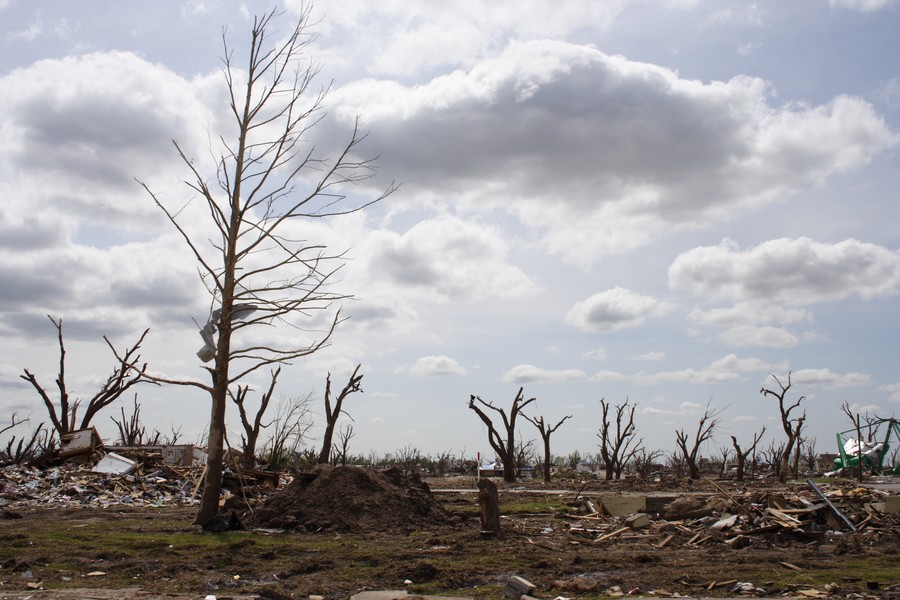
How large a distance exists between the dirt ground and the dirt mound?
0.11ft

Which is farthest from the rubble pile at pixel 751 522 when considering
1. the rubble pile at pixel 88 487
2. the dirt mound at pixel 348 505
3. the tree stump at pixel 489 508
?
the rubble pile at pixel 88 487

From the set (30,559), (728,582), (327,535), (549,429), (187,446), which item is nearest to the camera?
(728,582)

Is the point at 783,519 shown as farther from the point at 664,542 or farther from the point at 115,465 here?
the point at 115,465

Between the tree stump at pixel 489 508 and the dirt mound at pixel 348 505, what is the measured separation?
7.36 feet

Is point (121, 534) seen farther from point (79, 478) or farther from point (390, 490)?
point (79, 478)

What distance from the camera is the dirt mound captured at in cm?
1342

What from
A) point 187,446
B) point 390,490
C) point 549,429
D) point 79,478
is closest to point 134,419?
point 187,446

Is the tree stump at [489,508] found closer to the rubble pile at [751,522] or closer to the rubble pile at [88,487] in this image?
the rubble pile at [751,522]

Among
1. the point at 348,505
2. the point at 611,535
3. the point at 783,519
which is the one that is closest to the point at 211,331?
the point at 348,505

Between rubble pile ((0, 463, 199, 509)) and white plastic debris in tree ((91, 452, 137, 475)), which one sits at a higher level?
white plastic debris in tree ((91, 452, 137, 475))

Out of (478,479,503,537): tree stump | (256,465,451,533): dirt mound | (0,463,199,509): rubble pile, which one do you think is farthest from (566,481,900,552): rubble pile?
(0,463,199,509): rubble pile

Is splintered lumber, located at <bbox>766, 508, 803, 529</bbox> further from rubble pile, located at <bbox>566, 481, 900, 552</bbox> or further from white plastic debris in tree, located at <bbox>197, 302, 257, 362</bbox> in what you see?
white plastic debris in tree, located at <bbox>197, 302, 257, 362</bbox>

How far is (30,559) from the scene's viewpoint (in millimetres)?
9289

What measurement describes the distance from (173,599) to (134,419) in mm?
28921
